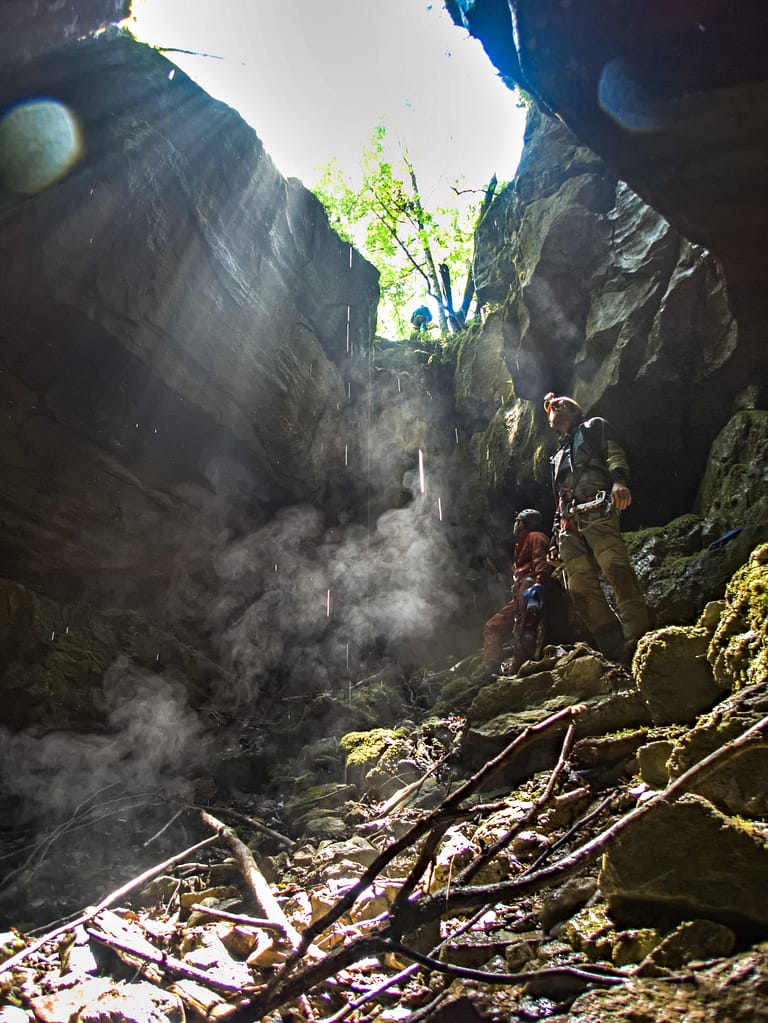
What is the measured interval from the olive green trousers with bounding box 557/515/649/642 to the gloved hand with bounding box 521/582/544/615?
2.33 feet

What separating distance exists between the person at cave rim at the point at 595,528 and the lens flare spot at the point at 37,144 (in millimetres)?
5838

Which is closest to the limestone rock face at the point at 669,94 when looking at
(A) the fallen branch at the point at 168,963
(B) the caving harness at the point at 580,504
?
(B) the caving harness at the point at 580,504

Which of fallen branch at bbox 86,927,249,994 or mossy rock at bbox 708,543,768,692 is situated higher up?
mossy rock at bbox 708,543,768,692

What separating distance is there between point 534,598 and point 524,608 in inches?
6.5

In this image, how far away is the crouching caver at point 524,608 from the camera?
5.96 metres

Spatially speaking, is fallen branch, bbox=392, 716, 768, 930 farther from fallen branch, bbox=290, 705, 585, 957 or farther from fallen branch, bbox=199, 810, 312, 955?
fallen branch, bbox=199, 810, 312, 955

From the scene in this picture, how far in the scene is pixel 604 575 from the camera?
502cm

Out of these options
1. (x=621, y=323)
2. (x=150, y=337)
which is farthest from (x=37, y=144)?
(x=621, y=323)

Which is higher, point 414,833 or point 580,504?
point 580,504

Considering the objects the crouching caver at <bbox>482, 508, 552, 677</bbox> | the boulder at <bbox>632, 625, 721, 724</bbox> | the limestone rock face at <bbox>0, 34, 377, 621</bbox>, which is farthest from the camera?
the crouching caver at <bbox>482, 508, 552, 677</bbox>

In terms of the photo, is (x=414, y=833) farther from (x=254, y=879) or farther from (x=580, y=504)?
(x=580, y=504)

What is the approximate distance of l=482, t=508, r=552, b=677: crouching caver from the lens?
5957mm

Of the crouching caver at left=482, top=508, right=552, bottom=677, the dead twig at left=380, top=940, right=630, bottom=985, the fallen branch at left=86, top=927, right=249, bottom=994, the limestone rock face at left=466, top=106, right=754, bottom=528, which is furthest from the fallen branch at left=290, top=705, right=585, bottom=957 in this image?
the limestone rock face at left=466, top=106, right=754, bottom=528

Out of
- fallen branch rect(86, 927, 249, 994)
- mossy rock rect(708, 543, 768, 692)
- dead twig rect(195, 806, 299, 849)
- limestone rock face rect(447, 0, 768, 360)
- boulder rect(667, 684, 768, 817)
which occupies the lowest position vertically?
dead twig rect(195, 806, 299, 849)
